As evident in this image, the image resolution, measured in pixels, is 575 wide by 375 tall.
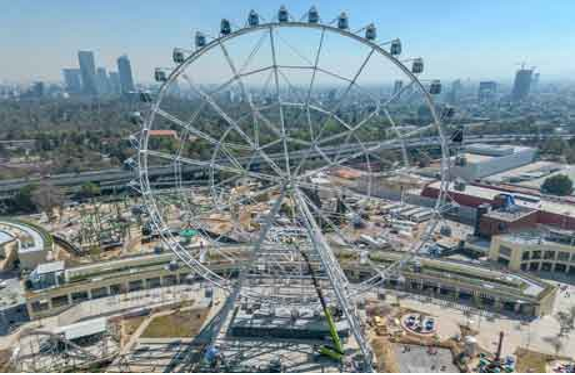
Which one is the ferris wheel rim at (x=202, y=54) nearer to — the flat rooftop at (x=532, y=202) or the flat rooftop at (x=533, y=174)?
the flat rooftop at (x=532, y=202)

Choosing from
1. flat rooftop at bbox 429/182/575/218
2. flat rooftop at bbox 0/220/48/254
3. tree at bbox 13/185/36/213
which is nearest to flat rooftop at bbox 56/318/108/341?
flat rooftop at bbox 0/220/48/254

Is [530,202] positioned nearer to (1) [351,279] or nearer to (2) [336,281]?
(1) [351,279]

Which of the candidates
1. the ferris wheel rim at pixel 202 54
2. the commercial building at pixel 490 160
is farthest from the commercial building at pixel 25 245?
the commercial building at pixel 490 160

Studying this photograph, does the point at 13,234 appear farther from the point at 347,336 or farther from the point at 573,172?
the point at 573,172

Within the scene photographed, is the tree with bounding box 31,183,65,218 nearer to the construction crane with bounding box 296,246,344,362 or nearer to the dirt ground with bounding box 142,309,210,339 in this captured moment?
the dirt ground with bounding box 142,309,210,339

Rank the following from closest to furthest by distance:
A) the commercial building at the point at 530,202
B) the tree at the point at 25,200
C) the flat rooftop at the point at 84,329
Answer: the flat rooftop at the point at 84,329
the commercial building at the point at 530,202
the tree at the point at 25,200

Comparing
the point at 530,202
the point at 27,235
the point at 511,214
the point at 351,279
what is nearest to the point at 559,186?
the point at 530,202
